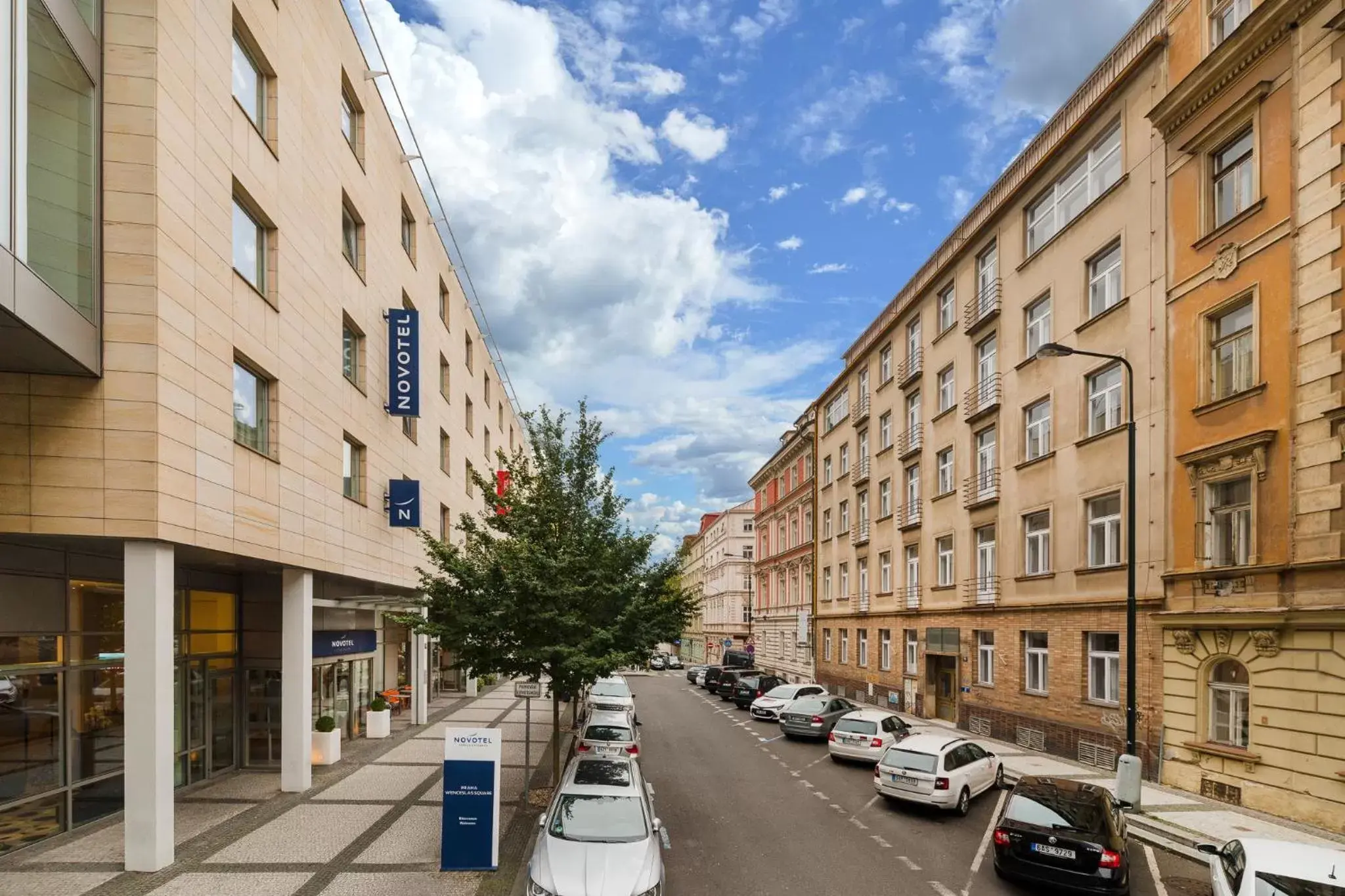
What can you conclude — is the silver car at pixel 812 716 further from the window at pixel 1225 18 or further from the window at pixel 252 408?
the window at pixel 1225 18

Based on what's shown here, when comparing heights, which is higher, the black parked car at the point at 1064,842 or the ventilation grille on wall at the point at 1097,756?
the black parked car at the point at 1064,842

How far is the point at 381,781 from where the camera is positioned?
1809 centimetres

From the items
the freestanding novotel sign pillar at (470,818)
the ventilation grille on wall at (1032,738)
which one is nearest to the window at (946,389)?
the ventilation grille on wall at (1032,738)

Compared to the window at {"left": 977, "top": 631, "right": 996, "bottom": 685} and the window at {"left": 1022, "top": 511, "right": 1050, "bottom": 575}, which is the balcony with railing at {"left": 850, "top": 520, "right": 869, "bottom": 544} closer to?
the window at {"left": 977, "top": 631, "right": 996, "bottom": 685}

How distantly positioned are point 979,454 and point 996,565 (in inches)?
154

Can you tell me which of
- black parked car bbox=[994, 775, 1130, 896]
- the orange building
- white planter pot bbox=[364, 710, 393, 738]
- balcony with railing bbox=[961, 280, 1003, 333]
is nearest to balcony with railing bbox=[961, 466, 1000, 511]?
balcony with railing bbox=[961, 280, 1003, 333]

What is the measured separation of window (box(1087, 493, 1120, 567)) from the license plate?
10.9m

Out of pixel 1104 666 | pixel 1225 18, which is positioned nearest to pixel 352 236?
pixel 1225 18

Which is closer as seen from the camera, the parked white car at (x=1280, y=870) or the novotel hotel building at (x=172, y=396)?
the parked white car at (x=1280, y=870)

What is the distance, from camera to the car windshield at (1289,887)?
26.9 feet

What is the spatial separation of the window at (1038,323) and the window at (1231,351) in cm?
640

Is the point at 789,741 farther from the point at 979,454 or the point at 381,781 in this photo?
the point at 381,781

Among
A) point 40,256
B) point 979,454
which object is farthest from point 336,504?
point 979,454

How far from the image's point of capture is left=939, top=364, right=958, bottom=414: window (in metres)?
30.6
